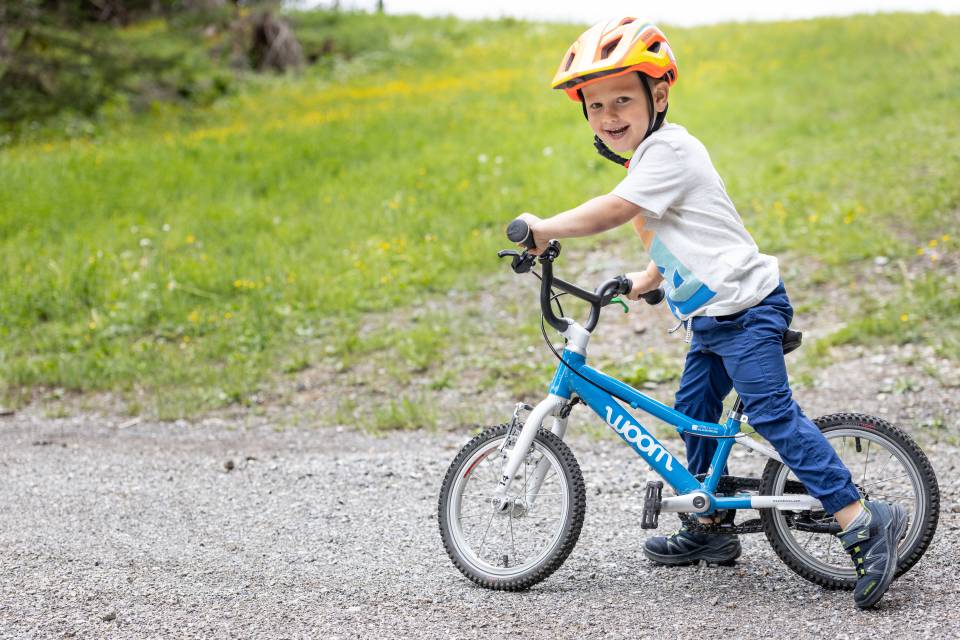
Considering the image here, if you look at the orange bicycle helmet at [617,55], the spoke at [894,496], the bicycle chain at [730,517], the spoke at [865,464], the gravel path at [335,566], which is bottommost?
the gravel path at [335,566]

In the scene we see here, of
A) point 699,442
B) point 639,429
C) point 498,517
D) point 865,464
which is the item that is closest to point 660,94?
point 639,429

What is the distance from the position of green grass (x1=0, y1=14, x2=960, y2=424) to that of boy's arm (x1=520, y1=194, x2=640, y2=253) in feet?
11.4

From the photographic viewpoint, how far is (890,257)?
28.5 ft

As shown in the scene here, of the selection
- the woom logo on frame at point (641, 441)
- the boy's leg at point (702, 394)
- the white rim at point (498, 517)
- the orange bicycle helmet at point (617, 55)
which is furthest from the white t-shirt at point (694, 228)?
the white rim at point (498, 517)

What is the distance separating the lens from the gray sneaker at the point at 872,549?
134 inches

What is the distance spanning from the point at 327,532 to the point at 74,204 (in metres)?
8.29

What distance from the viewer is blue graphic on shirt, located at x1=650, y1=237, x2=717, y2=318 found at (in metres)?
3.51

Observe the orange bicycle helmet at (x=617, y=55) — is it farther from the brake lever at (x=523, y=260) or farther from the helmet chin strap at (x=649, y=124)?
the brake lever at (x=523, y=260)

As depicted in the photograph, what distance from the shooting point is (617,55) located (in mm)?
3348

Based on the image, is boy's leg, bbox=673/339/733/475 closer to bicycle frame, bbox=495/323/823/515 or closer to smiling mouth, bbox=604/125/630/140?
bicycle frame, bbox=495/323/823/515

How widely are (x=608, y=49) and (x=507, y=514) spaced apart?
182 cm

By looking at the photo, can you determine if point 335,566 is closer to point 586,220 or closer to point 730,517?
point 730,517

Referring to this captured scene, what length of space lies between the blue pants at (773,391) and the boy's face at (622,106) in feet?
2.45

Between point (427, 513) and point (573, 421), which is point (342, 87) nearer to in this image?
point (573, 421)
